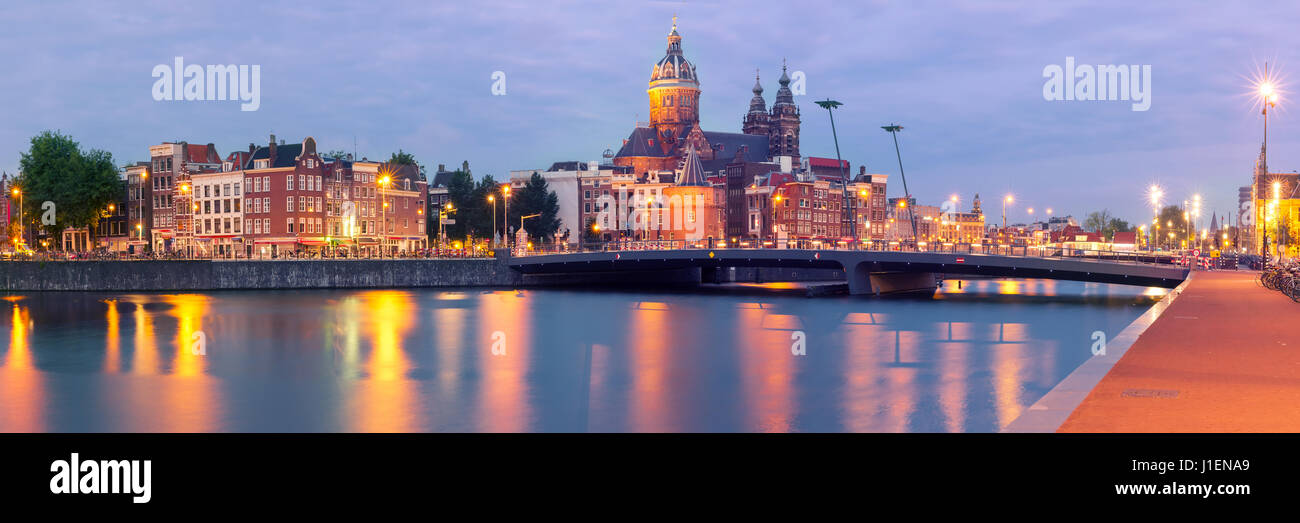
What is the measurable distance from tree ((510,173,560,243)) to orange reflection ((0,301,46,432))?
79.6 metres

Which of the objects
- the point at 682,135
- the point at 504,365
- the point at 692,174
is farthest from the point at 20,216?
the point at 682,135

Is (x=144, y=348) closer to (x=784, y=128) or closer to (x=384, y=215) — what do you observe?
(x=384, y=215)

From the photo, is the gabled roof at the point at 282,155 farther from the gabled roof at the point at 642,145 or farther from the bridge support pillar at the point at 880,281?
the gabled roof at the point at 642,145

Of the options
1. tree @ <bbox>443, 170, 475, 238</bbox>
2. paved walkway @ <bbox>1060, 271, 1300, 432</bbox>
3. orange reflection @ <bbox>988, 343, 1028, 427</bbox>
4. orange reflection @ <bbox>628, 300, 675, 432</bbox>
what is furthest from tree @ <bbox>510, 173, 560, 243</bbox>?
paved walkway @ <bbox>1060, 271, 1300, 432</bbox>

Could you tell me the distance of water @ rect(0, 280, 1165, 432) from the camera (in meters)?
26.9

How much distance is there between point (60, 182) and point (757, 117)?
122014 mm

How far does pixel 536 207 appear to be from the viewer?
127812mm

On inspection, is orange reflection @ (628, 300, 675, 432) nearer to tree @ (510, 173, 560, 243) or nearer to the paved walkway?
the paved walkway

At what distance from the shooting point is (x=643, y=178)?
15012 centimetres

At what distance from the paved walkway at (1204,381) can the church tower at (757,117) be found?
164 m

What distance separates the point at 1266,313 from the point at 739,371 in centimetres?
1600
